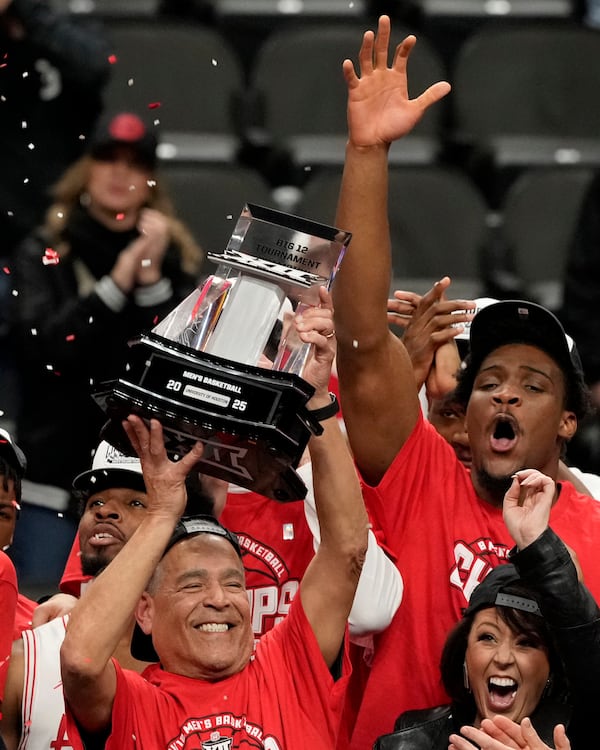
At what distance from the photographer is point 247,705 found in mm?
2877

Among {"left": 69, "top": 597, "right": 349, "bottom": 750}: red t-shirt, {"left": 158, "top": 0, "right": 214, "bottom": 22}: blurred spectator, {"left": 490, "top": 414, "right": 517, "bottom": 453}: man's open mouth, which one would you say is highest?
{"left": 158, "top": 0, "right": 214, "bottom": 22}: blurred spectator

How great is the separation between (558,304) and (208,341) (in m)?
2.81

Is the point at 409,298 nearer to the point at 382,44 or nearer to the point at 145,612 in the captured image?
the point at 382,44


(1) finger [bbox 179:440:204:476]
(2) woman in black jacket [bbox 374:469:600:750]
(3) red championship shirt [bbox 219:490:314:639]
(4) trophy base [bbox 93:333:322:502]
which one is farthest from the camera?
(3) red championship shirt [bbox 219:490:314:639]

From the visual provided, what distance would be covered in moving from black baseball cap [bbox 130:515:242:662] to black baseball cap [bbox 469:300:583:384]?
68cm

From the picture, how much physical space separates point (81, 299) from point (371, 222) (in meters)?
1.52

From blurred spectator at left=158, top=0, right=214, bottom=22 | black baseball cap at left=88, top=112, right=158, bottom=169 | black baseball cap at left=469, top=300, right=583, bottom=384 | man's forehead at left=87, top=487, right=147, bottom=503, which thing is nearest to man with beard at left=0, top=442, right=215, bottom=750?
man's forehead at left=87, top=487, right=147, bottom=503

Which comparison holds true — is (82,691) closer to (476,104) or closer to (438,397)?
(438,397)

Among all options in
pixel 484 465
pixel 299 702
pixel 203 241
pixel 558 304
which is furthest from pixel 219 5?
pixel 299 702

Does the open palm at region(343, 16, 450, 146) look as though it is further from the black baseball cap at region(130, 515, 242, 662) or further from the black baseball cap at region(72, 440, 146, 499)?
the black baseball cap at region(72, 440, 146, 499)

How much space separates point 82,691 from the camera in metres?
2.70

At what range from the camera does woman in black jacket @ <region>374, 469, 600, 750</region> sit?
9.41ft

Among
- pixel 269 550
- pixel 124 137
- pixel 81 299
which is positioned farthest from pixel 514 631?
pixel 124 137

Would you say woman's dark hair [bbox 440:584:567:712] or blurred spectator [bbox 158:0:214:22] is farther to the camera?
blurred spectator [bbox 158:0:214:22]
